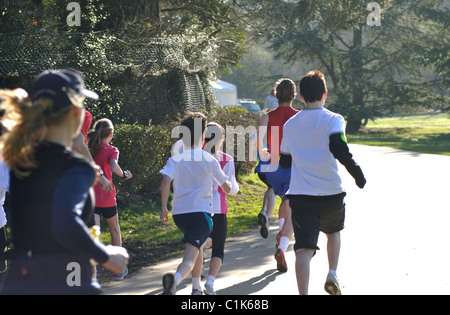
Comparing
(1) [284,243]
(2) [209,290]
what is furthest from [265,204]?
(2) [209,290]

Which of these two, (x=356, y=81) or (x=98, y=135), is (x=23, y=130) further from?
(x=356, y=81)

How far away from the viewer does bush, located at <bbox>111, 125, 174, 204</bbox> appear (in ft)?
31.7

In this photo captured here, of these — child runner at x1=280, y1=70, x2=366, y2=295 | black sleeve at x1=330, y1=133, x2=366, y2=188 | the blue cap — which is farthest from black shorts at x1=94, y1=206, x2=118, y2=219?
the blue cap

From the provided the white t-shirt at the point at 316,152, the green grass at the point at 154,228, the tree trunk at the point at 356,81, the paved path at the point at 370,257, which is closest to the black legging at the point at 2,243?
the paved path at the point at 370,257

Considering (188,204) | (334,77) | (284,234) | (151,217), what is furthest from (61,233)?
(334,77)

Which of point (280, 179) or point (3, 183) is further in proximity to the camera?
point (280, 179)

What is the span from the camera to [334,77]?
3897 cm

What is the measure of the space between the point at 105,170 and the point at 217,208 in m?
1.54

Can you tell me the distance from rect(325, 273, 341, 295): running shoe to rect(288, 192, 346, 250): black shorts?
268 millimetres

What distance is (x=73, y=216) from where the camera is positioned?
262cm

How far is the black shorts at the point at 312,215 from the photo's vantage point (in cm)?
486

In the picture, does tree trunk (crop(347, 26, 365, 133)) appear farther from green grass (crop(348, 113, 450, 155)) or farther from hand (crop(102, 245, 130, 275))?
hand (crop(102, 245, 130, 275))

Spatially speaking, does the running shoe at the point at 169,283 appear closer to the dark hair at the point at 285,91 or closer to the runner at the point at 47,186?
the runner at the point at 47,186
